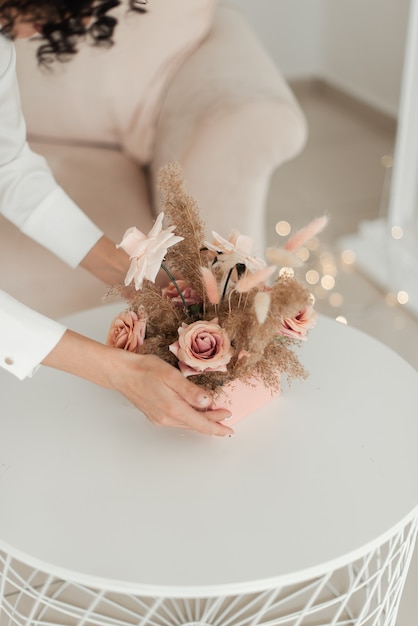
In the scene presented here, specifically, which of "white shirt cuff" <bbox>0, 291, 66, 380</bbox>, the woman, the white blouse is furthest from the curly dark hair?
"white shirt cuff" <bbox>0, 291, 66, 380</bbox>

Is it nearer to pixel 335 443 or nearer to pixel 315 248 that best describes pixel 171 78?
pixel 315 248

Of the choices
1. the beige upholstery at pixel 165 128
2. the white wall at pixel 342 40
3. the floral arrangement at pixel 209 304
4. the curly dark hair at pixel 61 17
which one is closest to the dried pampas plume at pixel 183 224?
the floral arrangement at pixel 209 304

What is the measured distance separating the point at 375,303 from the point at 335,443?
3.80ft

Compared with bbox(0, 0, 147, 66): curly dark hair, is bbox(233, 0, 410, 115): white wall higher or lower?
lower

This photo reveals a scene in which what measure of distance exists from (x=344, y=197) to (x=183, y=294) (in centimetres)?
178

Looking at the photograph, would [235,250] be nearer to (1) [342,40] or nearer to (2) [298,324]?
(2) [298,324]

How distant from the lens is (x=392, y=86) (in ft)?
10.3

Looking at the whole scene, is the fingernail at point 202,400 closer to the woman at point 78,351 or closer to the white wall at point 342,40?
the woman at point 78,351

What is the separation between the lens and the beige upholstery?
4.73ft

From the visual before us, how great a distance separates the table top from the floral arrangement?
9 cm

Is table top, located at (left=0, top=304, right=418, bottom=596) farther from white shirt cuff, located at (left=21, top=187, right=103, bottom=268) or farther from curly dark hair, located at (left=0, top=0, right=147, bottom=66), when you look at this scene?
curly dark hair, located at (left=0, top=0, right=147, bottom=66)

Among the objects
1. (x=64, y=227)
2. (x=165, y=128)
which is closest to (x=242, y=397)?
(x=64, y=227)

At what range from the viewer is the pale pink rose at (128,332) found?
909 millimetres

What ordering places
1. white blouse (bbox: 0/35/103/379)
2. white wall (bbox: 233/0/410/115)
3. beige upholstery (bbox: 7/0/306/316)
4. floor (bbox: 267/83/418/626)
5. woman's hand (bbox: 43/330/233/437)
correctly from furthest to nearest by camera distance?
white wall (bbox: 233/0/410/115)
floor (bbox: 267/83/418/626)
beige upholstery (bbox: 7/0/306/316)
white blouse (bbox: 0/35/103/379)
woman's hand (bbox: 43/330/233/437)
